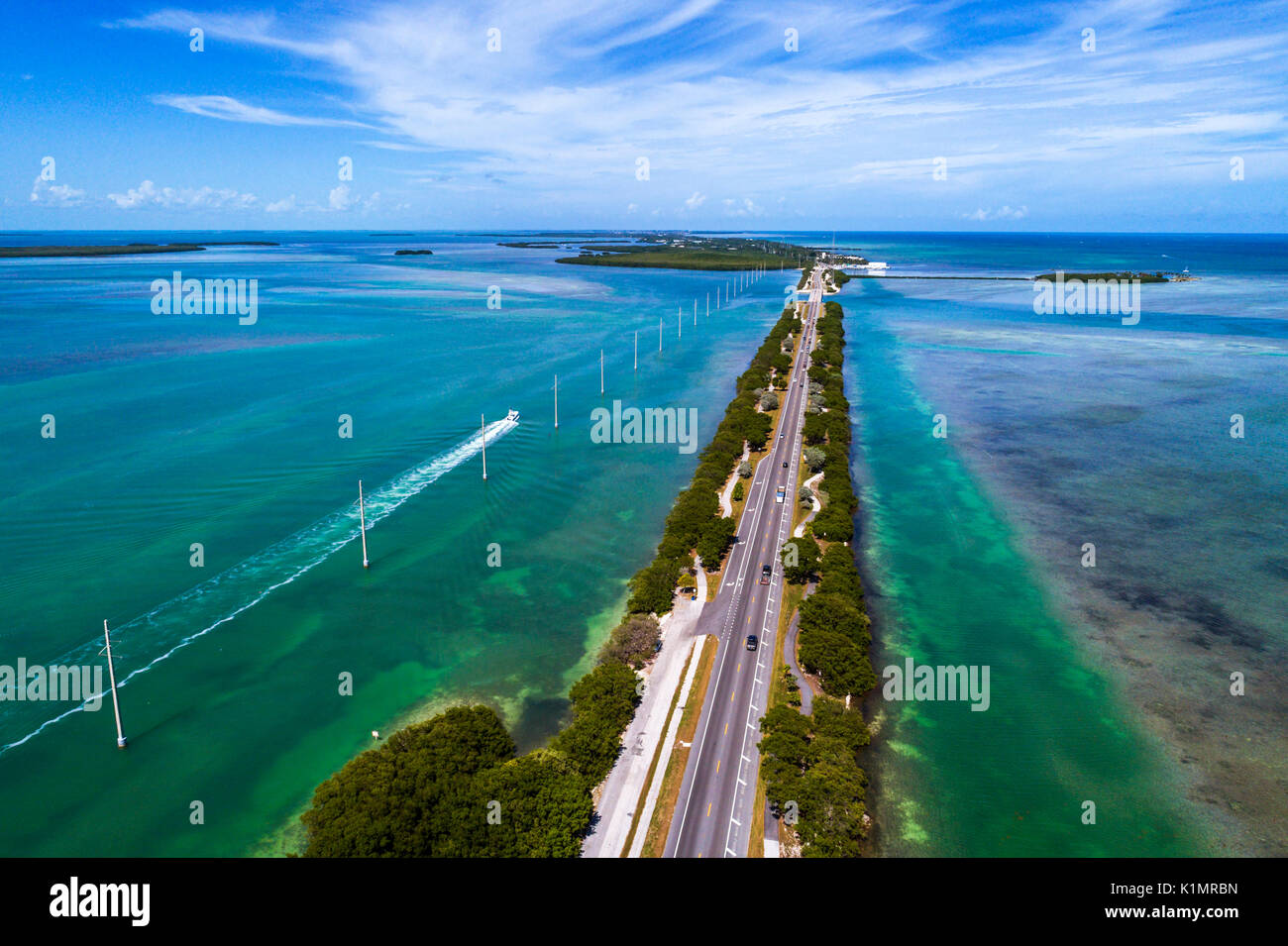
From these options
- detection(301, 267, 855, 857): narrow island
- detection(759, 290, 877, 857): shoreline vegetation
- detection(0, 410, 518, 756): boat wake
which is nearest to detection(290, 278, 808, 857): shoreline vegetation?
detection(301, 267, 855, 857): narrow island

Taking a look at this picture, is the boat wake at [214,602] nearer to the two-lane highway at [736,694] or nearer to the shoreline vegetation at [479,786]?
the shoreline vegetation at [479,786]

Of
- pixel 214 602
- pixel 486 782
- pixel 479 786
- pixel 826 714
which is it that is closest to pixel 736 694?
pixel 826 714

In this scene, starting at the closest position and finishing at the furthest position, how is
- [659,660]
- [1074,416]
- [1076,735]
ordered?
[1076,735] < [659,660] < [1074,416]

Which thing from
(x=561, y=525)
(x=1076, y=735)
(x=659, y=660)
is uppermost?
(x=561, y=525)

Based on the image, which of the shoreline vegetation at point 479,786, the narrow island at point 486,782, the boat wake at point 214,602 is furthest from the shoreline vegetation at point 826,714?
the boat wake at point 214,602

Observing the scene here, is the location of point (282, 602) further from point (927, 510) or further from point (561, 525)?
point (927, 510)

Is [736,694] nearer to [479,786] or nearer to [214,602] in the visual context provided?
[479,786]
